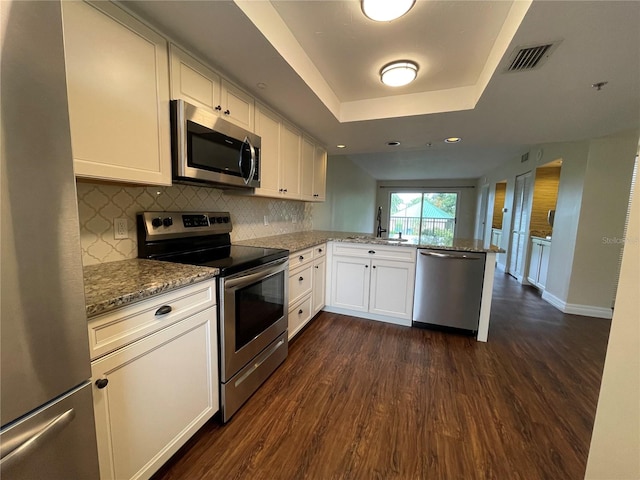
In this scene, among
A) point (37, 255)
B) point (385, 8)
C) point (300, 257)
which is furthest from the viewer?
point (300, 257)

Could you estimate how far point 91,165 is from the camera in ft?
3.60

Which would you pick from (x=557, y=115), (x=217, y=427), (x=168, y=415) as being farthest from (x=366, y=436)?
(x=557, y=115)

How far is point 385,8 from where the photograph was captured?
131 cm

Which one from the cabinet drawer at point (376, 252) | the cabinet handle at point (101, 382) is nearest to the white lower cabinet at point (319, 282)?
the cabinet drawer at point (376, 252)

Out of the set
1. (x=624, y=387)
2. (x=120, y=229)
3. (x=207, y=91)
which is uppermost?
(x=207, y=91)

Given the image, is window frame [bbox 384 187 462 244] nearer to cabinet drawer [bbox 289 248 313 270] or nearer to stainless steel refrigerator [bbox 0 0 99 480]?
cabinet drawer [bbox 289 248 313 270]

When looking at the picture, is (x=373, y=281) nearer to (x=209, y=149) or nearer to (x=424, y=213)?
(x=209, y=149)

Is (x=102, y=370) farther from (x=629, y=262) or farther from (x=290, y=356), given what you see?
(x=629, y=262)

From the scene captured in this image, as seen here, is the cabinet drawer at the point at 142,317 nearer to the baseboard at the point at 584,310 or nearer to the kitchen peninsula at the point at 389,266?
the kitchen peninsula at the point at 389,266

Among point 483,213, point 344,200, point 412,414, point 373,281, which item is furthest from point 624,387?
point 483,213

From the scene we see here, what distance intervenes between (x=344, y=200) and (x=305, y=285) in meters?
3.78

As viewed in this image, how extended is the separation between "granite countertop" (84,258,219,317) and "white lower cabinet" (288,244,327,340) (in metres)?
0.99

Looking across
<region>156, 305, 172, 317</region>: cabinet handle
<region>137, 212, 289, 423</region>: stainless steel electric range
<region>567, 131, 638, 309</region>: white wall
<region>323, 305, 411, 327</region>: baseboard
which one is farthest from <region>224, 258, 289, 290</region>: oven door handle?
<region>567, 131, 638, 309</region>: white wall

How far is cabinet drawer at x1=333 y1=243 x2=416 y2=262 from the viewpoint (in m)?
2.75
